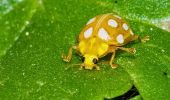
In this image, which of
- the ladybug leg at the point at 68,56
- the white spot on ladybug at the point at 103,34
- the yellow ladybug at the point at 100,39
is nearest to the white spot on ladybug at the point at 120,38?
the yellow ladybug at the point at 100,39

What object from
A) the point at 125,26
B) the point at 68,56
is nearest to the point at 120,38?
the point at 125,26

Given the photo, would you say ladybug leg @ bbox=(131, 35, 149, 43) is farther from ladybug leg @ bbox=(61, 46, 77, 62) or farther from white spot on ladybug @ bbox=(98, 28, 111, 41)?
ladybug leg @ bbox=(61, 46, 77, 62)

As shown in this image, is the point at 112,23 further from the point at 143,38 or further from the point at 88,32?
the point at 143,38

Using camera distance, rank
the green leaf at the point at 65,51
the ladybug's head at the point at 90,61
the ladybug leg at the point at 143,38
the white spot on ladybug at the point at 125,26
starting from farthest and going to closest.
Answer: the ladybug leg at the point at 143,38, the white spot on ladybug at the point at 125,26, the ladybug's head at the point at 90,61, the green leaf at the point at 65,51

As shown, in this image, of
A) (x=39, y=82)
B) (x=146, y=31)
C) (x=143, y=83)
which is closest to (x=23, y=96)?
(x=39, y=82)

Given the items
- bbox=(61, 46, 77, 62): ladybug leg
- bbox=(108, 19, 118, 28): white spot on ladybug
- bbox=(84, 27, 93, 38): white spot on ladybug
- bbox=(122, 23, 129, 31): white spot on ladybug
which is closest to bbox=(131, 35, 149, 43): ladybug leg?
bbox=(122, 23, 129, 31): white spot on ladybug

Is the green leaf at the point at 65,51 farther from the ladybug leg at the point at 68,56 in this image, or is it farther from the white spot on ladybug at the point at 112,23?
the white spot on ladybug at the point at 112,23
